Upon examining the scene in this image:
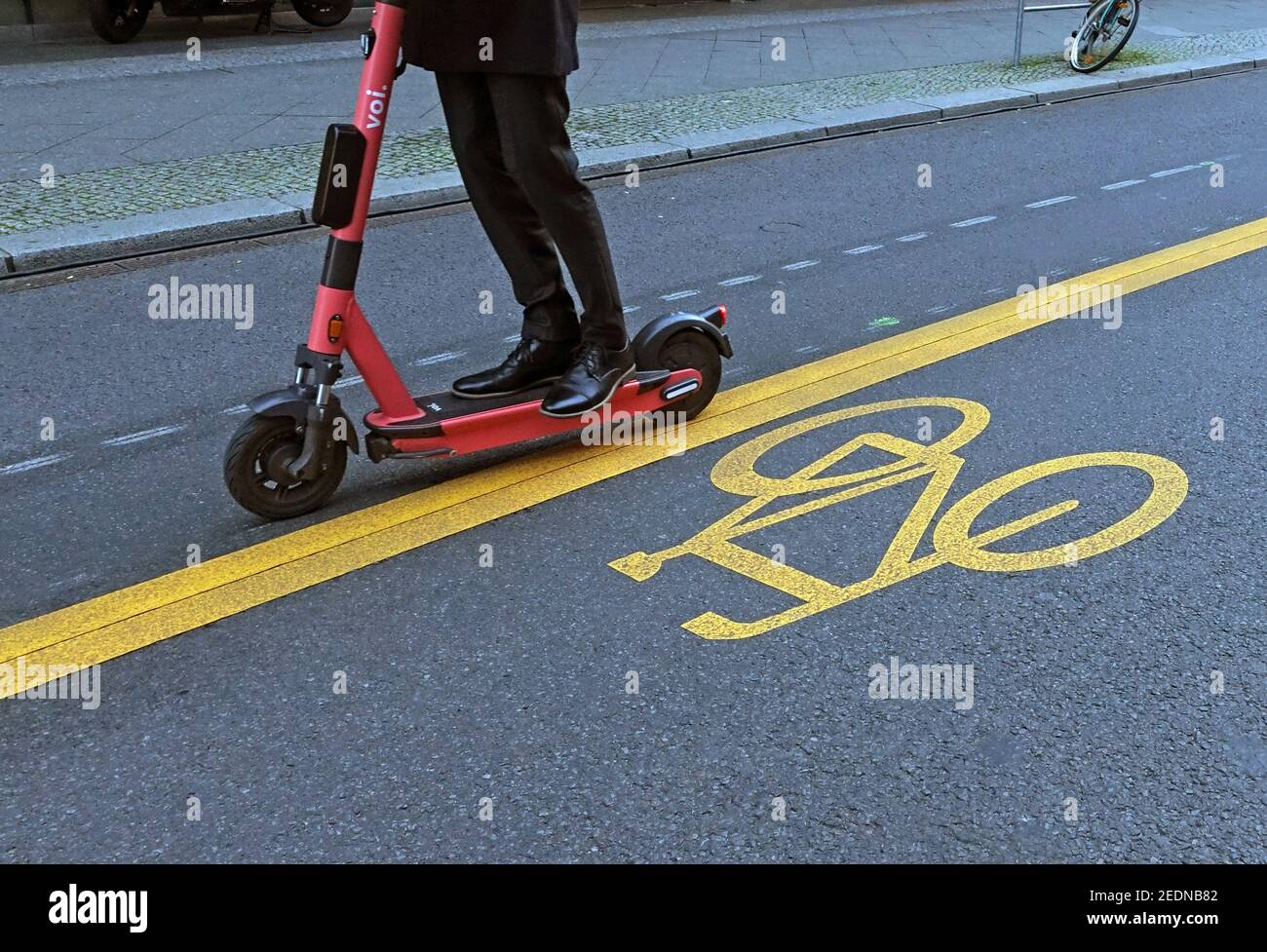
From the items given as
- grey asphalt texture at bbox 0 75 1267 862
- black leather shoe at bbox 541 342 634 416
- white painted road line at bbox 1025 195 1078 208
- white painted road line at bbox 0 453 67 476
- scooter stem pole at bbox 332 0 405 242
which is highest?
scooter stem pole at bbox 332 0 405 242

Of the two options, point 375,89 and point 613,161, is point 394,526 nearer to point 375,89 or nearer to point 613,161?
point 375,89

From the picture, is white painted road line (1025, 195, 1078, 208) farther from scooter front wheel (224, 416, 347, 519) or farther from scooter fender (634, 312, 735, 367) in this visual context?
scooter front wheel (224, 416, 347, 519)

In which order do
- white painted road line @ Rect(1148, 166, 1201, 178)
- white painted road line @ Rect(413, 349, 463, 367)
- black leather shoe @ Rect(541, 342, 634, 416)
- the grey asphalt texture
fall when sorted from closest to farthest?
1. the grey asphalt texture
2. black leather shoe @ Rect(541, 342, 634, 416)
3. white painted road line @ Rect(413, 349, 463, 367)
4. white painted road line @ Rect(1148, 166, 1201, 178)

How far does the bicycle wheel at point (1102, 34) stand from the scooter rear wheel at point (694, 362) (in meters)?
9.25

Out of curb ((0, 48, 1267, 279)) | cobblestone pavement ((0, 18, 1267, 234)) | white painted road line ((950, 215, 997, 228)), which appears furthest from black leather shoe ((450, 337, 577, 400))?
white painted road line ((950, 215, 997, 228))

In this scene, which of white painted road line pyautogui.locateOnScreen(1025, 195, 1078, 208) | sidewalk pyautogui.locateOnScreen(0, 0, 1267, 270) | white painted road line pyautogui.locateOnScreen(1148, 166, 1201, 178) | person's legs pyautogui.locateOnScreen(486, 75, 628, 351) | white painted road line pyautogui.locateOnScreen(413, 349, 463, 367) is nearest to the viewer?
person's legs pyautogui.locateOnScreen(486, 75, 628, 351)

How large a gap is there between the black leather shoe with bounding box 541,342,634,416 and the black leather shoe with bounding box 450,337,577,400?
63 mm

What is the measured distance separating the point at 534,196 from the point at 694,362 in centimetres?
90

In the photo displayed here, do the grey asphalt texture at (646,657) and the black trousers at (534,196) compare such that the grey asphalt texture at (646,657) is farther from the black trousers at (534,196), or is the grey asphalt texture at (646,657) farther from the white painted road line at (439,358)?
the black trousers at (534,196)

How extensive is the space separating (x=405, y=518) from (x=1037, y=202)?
17.1 feet

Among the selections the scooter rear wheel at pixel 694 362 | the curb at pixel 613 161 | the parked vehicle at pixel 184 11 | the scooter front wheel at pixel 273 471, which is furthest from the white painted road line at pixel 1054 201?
the parked vehicle at pixel 184 11

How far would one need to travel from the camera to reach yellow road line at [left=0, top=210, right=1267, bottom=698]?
10.7 feet

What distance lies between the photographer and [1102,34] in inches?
497
